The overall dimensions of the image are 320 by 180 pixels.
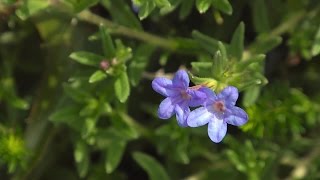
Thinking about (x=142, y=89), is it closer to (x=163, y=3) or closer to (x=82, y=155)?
(x=82, y=155)

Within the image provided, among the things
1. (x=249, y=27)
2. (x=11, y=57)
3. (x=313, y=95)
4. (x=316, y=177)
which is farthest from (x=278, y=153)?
(x=11, y=57)

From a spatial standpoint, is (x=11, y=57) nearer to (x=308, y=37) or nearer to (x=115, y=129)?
(x=115, y=129)

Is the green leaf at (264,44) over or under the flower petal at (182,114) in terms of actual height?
under

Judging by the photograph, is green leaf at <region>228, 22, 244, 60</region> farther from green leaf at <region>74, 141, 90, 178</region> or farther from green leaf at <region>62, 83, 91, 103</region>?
green leaf at <region>74, 141, 90, 178</region>

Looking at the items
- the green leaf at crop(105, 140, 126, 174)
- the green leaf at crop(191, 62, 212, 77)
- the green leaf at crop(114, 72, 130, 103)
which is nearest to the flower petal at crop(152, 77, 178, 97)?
the green leaf at crop(191, 62, 212, 77)

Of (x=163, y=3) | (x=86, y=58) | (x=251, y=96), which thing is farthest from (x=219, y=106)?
(x=86, y=58)

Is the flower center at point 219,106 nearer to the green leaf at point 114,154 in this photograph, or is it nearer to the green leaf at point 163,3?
the green leaf at point 163,3

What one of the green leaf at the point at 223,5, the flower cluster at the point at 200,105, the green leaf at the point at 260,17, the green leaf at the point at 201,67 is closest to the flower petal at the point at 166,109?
the flower cluster at the point at 200,105
